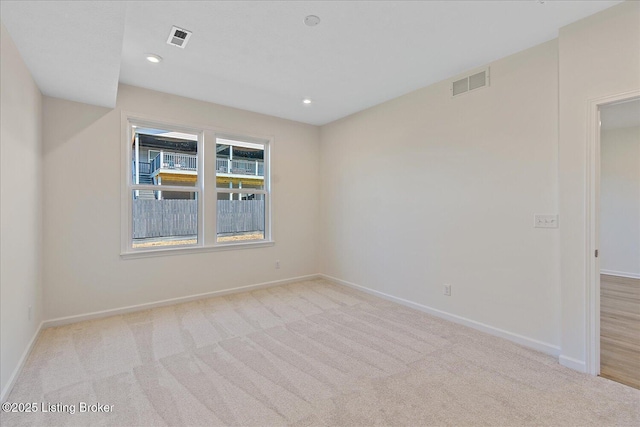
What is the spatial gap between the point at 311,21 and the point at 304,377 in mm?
2752

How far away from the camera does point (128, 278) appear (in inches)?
142

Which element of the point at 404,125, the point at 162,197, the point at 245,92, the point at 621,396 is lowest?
the point at 621,396

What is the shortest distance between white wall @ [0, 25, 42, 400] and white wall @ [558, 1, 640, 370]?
409 centimetres

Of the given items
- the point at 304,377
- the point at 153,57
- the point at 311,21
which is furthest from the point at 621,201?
the point at 153,57

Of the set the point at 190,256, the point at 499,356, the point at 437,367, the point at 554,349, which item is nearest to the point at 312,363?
the point at 437,367

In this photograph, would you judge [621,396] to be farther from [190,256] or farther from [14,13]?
[14,13]

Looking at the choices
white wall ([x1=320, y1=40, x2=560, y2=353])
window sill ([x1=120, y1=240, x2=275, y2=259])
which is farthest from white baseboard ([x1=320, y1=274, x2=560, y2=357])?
window sill ([x1=120, y1=240, x2=275, y2=259])

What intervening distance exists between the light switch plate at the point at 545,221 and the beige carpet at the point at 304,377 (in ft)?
3.72

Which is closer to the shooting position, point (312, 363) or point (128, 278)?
point (312, 363)

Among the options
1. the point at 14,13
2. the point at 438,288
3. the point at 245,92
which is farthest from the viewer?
the point at 245,92

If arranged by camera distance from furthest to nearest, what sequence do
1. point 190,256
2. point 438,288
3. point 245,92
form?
point 190,256 < point 245,92 < point 438,288

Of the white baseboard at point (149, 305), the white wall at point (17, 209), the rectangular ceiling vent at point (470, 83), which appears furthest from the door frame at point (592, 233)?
the white wall at point (17, 209)

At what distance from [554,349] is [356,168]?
314cm

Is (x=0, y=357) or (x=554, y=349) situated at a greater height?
(x=0, y=357)
